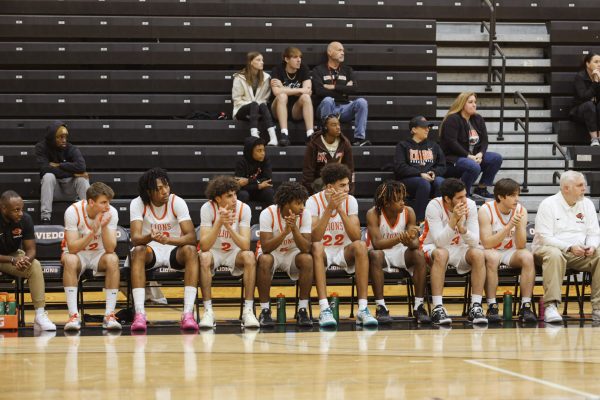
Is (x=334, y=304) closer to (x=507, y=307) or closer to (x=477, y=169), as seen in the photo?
(x=507, y=307)

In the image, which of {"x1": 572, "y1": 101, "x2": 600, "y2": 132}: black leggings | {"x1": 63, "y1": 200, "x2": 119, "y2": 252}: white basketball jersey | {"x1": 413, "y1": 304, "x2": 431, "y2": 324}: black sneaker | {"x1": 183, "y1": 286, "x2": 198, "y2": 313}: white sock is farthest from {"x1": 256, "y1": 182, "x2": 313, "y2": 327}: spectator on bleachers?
{"x1": 572, "y1": 101, "x2": 600, "y2": 132}: black leggings

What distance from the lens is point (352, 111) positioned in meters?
11.6

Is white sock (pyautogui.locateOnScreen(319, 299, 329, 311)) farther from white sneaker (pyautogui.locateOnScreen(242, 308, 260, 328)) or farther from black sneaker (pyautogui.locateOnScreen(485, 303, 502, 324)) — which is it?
black sneaker (pyautogui.locateOnScreen(485, 303, 502, 324))

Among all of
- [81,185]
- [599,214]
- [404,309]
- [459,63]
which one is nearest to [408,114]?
[459,63]

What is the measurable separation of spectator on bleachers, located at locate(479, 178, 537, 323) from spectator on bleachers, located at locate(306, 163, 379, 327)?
1.08 m

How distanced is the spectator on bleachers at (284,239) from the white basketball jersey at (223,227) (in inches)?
6.3

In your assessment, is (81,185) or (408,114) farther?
(408,114)

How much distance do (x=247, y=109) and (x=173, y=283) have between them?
8.29ft

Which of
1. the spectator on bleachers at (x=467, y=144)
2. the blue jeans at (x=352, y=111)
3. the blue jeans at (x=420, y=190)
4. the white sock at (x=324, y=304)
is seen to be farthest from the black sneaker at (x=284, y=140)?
the white sock at (x=324, y=304)

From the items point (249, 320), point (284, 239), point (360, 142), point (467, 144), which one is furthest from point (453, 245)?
point (360, 142)

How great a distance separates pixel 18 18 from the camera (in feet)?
41.5

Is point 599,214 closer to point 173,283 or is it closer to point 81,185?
point 173,283

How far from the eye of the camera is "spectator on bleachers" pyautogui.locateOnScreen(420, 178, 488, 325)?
8.25m

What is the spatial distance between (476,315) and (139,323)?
2754mm
